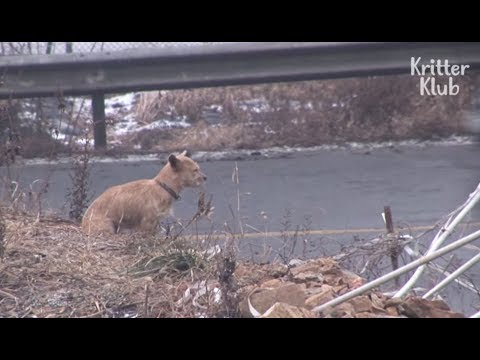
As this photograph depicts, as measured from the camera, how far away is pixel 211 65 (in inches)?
471

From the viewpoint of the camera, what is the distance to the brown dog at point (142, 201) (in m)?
7.47

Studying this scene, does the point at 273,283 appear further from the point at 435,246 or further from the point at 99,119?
the point at 99,119

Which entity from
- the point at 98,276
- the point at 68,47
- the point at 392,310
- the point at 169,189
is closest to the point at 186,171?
the point at 169,189

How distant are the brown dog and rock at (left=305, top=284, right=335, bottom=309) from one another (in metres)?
2.60

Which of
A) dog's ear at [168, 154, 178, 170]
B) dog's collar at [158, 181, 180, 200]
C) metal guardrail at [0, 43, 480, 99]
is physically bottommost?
dog's collar at [158, 181, 180, 200]

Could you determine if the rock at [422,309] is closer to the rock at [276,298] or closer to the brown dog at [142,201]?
the rock at [276,298]

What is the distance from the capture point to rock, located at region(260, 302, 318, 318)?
13.6ft

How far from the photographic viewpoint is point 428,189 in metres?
10.1

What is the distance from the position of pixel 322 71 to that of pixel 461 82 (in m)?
1.99

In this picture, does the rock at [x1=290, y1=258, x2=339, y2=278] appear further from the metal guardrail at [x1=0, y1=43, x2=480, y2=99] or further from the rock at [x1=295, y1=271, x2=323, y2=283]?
the metal guardrail at [x1=0, y1=43, x2=480, y2=99]

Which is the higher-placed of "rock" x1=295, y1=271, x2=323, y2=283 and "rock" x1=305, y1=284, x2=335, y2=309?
"rock" x1=305, y1=284, x2=335, y2=309

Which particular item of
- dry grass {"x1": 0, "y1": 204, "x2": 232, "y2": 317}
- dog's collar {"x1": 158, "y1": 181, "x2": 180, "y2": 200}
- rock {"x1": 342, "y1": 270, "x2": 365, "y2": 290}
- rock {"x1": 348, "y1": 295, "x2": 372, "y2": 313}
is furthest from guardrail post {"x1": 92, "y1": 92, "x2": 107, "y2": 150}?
rock {"x1": 348, "y1": 295, "x2": 372, "y2": 313}

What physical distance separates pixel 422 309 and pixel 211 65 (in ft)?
25.5
